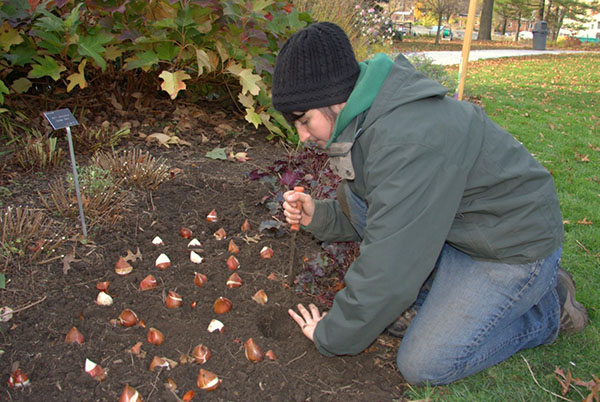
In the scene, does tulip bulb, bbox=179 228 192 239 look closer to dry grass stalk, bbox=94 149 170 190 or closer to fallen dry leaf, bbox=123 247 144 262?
fallen dry leaf, bbox=123 247 144 262

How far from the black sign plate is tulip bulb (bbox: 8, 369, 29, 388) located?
41.5 inches

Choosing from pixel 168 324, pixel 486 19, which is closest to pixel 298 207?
pixel 168 324

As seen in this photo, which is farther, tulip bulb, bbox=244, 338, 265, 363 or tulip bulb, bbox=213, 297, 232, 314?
tulip bulb, bbox=213, 297, 232, 314

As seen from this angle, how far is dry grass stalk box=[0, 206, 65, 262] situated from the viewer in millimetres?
2234

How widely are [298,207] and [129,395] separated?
3.58 ft

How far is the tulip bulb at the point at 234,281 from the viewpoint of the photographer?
2.38m

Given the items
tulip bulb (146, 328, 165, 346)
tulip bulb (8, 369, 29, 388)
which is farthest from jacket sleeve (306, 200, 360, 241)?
tulip bulb (8, 369, 29, 388)

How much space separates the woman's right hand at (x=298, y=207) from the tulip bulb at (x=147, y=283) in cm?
72

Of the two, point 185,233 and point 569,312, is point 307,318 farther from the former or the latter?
point 569,312

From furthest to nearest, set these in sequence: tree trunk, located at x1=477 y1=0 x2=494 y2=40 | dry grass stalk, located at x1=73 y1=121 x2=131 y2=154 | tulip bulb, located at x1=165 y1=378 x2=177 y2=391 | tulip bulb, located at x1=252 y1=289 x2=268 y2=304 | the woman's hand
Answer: tree trunk, located at x1=477 y1=0 x2=494 y2=40 → dry grass stalk, located at x1=73 y1=121 x2=131 y2=154 → tulip bulb, located at x1=252 y1=289 x2=268 y2=304 → the woman's hand → tulip bulb, located at x1=165 y1=378 x2=177 y2=391

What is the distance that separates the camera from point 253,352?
77.5 inches

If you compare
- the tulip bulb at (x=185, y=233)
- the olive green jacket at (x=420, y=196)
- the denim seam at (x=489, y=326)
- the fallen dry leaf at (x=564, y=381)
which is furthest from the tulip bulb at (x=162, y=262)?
the fallen dry leaf at (x=564, y=381)

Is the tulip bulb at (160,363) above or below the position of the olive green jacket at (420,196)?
below

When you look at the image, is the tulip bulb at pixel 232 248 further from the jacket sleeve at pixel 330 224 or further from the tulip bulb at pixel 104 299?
the tulip bulb at pixel 104 299
